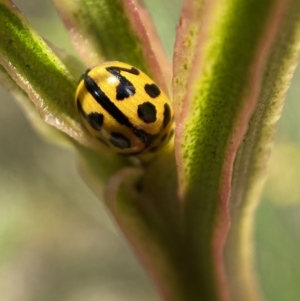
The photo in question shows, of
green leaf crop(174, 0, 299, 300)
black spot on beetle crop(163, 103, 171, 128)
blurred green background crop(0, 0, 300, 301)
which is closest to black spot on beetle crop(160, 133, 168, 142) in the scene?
black spot on beetle crop(163, 103, 171, 128)

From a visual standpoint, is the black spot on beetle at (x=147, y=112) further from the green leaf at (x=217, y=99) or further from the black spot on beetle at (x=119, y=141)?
the green leaf at (x=217, y=99)

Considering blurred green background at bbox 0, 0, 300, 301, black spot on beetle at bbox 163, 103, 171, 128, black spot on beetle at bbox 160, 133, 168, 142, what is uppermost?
black spot on beetle at bbox 163, 103, 171, 128

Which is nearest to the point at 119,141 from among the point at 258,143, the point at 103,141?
the point at 103,141

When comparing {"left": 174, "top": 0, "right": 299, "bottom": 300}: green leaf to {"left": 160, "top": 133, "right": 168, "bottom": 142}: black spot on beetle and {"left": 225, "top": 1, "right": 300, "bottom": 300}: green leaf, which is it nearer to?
{"left": 225, "top": 1, "right": 300, "bottom": 300}: green leaf

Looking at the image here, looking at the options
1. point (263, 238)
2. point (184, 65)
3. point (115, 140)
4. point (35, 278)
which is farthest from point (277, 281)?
point (35, 278)

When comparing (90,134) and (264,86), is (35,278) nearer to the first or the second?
(90,134)

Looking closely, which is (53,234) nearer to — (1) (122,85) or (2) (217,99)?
(1) (122,85)

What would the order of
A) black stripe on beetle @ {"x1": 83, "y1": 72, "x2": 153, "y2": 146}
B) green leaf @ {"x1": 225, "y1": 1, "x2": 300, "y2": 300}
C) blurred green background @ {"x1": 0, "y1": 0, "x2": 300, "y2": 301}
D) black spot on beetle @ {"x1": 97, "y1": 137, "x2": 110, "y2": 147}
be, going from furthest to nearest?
blurred green background @ {"x1": 0, "y1": 0, "x2": 300, "y2": 301} < black stripe on beetle @ {"x1": 83, "y1": 72, "x2": 153, "y2": 146} < black spot on beetle @ {"x1": 97, "y1": 137, "x2": 110, "y2": 147} < green leaf @ {"x1": 225, "y1": 1, "x2": 300, "y2": 300}
